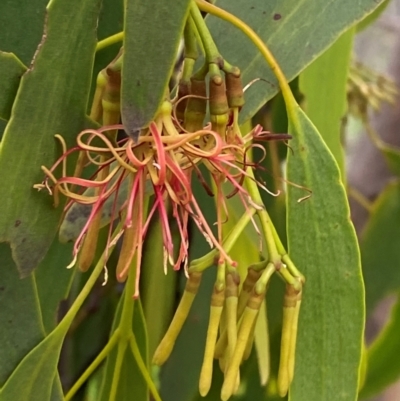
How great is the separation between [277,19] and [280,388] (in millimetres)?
223

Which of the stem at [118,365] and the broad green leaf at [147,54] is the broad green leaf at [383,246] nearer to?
the stem at [118,365]

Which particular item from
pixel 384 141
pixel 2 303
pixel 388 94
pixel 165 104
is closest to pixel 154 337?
pixel 2 303

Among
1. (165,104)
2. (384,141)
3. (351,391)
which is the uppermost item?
(384,141)

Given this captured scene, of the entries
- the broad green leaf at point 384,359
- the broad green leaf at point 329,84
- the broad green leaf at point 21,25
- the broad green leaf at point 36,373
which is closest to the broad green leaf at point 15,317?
the broad green leaf at point 36,373

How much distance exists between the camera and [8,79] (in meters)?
0.30

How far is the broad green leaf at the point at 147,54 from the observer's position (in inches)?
10.6

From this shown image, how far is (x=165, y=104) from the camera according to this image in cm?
28

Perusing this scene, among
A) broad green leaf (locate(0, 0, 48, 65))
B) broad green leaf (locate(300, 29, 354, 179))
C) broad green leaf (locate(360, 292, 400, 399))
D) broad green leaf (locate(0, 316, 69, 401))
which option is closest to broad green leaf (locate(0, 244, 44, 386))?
broad green leaf (locate(0, 316, 69, 401))

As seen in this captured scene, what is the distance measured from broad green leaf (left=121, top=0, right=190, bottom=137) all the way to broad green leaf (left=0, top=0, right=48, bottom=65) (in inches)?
3.4

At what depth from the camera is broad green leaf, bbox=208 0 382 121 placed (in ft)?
1.24

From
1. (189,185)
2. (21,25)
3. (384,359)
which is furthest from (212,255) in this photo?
(384,359)

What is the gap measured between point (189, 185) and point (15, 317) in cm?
14

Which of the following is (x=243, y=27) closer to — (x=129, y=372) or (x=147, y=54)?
(x=147, y=54)

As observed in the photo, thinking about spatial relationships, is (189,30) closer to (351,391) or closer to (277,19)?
(277,19)
